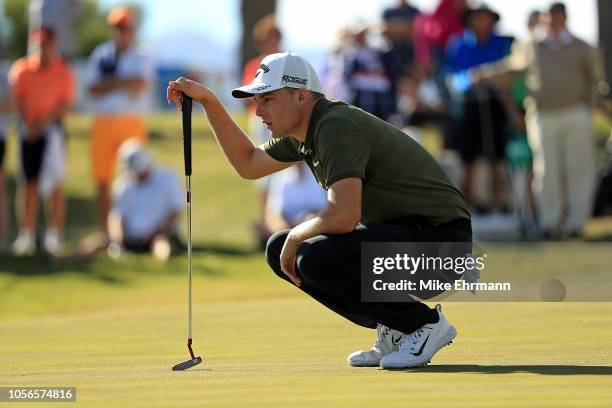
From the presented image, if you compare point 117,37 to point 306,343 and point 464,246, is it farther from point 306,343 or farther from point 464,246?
point 464,246

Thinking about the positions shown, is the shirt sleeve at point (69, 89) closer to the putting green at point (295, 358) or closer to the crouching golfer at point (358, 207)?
the putting green at point (295, 358)

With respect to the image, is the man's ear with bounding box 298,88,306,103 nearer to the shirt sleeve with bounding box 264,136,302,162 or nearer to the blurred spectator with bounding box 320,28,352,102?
the shirt sleeve with bounding box 264,136,302,162

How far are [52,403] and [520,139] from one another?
1073 cm

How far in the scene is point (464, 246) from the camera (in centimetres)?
743

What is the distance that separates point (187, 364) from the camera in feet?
24.0

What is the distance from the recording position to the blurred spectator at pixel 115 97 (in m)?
16.4

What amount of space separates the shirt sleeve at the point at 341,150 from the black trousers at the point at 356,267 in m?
0.36

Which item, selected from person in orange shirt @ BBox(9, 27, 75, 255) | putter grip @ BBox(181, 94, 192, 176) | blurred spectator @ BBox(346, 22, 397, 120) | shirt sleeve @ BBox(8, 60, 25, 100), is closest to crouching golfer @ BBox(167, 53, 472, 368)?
putter grip @ BBox(181, 94, 192, 176)

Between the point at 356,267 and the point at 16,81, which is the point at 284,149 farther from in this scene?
the point at 16,81

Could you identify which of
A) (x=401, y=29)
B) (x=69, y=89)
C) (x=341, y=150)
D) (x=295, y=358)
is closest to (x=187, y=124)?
(x=341, y=150)

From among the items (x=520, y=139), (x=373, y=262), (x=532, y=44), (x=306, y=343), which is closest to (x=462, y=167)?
(x=520, y=139)

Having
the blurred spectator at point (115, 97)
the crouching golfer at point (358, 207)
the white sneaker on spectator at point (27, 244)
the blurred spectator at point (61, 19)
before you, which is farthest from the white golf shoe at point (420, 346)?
the blurred spectator at point (61, 19)

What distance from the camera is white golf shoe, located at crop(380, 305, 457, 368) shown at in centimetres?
709

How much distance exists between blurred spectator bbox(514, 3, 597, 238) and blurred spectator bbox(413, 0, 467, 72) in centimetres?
125
